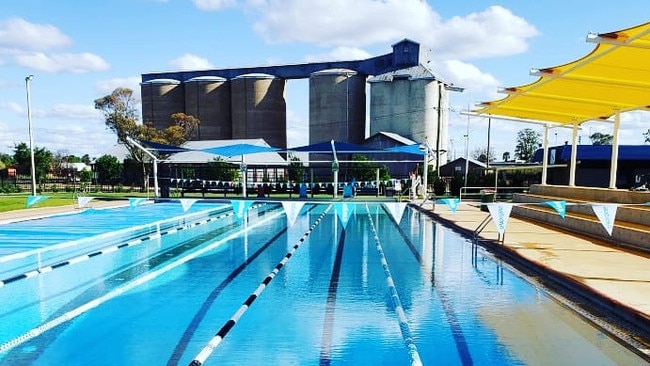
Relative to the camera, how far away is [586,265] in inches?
317

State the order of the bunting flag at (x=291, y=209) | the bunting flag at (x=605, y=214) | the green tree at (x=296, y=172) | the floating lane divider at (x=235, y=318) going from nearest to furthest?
the floating lane divider at (x=235, y=318), the bunting flag at (x=605, y=214), the bunting flag at (x=291, y=209), the green tree at (x=296, y=172)

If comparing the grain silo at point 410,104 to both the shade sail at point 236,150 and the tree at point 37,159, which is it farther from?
the tree at point 37,159

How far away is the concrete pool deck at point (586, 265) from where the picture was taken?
5.84 meters

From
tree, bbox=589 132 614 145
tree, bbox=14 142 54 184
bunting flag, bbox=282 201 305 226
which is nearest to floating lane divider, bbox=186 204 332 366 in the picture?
bunting flag, bbox=282 201 305 226

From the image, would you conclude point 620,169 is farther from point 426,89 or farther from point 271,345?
point 271,345

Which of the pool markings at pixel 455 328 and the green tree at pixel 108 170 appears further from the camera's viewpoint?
the green tree at pixel 108 170

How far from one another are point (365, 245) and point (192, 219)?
28.9 ft

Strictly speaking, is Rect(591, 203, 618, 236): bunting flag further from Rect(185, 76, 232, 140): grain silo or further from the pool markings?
Rect(185, 76, 232, 140): grain silo

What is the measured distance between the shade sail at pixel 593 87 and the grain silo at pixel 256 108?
4014 centimetres

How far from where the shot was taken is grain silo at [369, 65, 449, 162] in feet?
156

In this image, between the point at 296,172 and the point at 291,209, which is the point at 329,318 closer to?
the point at 291,209

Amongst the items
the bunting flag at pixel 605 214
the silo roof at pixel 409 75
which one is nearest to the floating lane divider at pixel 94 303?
the bunting flag at pixel 605 214

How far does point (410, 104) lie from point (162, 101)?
108ft

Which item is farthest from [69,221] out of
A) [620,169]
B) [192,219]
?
[620,169]
